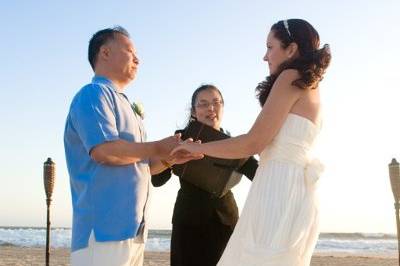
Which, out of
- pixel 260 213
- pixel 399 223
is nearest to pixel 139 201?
pixel 260 213

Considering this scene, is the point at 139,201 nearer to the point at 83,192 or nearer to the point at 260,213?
the point at 83,192

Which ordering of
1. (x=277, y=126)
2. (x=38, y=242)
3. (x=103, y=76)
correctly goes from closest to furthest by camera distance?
(x=277, y=126), (x=103, y=76), (x=38, y=242)

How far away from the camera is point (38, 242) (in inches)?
1106

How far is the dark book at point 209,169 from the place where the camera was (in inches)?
152

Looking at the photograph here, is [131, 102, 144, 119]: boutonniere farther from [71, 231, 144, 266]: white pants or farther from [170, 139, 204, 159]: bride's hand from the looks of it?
[71, 231, 144, 266]: white pants

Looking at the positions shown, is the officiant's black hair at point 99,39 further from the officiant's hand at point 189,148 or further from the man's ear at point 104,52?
the officiant's hand at point 189,148

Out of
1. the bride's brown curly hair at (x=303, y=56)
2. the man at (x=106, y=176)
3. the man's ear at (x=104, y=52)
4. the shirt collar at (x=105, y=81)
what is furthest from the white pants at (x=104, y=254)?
the bride's brown curly hair at (x=303, y=56)

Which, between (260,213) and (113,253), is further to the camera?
(260,213)

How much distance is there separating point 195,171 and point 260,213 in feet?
3.97

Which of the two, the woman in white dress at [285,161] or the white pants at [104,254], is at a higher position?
the woman in white dress at [285,161]

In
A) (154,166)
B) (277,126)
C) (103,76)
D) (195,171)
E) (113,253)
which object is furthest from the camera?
(195,171)

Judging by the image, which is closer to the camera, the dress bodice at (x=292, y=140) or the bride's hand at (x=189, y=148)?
the dress bodice at (x=292, y=140)

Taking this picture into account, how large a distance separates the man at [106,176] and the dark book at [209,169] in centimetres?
98

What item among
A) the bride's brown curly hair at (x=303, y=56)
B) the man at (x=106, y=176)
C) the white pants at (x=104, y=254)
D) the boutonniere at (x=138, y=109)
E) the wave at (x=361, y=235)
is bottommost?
the wave at (x=361, y=235)
